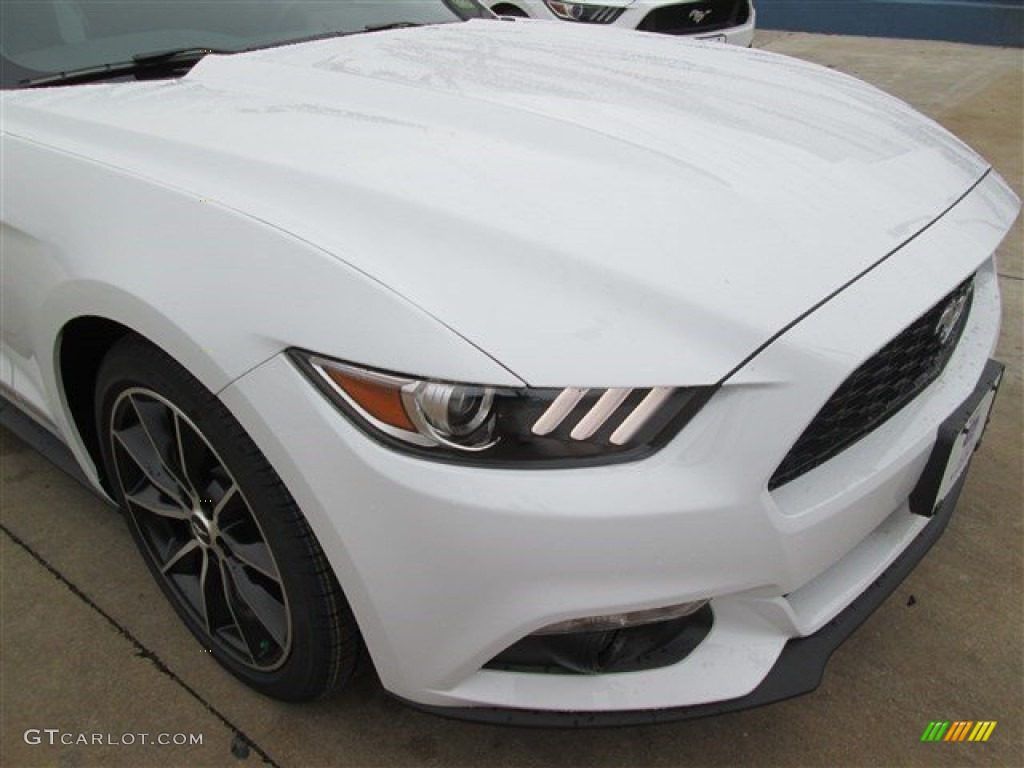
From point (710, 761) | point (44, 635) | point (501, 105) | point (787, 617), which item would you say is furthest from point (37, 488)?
point (787, 617)

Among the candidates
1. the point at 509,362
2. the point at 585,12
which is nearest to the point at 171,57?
the point at 509,362

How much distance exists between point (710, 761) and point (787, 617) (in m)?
0.51

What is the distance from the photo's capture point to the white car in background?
588 centimetres

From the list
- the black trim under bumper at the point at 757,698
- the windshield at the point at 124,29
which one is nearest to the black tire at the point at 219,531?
the black trim under bumper at the point at 757,698

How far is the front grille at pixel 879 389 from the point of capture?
1384 millimetres

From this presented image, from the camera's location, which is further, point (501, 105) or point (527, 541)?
point (501, 105)

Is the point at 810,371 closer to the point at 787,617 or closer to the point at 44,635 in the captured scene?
the point at 787,617

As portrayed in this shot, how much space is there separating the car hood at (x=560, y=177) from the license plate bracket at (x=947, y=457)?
1.22 feet

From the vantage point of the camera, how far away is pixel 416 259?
137 cm

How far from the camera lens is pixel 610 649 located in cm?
138

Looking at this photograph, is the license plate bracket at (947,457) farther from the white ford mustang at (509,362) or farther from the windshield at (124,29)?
the windshield at (124,29)

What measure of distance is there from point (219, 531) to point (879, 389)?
131cm

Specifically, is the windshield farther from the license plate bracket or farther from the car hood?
the license plate bracket

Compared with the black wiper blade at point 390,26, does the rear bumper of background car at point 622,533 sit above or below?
below
